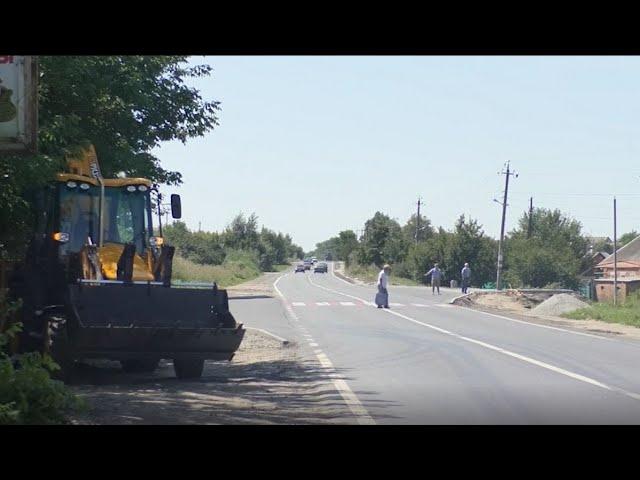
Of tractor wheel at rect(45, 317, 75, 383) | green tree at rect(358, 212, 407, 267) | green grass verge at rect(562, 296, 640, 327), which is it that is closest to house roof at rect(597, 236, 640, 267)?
green tree at rect(358, 212, 407, 267)

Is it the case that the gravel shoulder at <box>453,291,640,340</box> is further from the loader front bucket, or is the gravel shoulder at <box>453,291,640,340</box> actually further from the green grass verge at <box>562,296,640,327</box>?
the loader front bucket

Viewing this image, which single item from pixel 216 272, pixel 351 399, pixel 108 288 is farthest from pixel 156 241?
pixel 216 272

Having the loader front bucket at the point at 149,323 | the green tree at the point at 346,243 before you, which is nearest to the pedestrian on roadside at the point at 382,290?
the loader front bucket at the point at 149,323

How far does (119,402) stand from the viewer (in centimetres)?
1221

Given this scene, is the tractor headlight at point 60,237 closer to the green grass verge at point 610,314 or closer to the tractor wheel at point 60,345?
the tractor wheel at point 60,345

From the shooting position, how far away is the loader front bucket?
13625 mm

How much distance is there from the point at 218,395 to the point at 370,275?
86951 millimetres

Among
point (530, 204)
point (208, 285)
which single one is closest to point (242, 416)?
point (208, 285)

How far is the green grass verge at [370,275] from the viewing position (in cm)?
9266

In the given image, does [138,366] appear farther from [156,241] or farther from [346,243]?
[346,243]

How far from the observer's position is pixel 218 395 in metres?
13.4

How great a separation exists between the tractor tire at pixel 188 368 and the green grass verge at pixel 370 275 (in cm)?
7346
